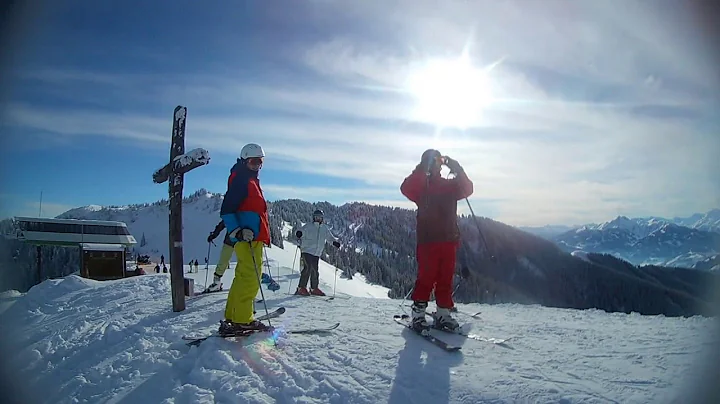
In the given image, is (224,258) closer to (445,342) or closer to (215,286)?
(215,286)

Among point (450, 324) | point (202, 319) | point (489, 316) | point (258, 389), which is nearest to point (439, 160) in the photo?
point (450, 324)

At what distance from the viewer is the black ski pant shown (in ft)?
34.2

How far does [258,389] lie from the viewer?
3.98 m

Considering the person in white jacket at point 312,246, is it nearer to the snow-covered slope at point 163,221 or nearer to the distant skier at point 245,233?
the distant skier at point 245,233

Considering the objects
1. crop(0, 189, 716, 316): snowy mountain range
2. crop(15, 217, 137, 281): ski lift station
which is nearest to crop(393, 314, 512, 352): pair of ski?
crop(15, 217, 137, 281): ski lift station

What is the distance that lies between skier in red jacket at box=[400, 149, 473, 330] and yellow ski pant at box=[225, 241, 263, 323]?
2.25m

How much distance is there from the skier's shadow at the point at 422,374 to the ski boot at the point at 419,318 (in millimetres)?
382

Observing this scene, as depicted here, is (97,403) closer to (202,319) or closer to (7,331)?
(202,319)

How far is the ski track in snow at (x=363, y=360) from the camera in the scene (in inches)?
145

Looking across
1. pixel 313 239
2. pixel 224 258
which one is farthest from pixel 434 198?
pixel 224 258

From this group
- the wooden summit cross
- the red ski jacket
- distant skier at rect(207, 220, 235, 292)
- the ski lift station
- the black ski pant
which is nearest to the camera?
the red ski jacket

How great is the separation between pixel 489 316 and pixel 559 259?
482 feet

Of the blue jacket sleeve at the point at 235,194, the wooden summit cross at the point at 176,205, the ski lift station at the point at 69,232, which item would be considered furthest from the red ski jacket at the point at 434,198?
the ski lift station at the point at 69,232

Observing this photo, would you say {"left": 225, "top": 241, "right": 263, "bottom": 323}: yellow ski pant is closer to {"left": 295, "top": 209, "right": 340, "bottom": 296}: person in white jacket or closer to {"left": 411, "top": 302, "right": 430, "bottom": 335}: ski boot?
{"left": 411, "top": 302, "right": 430, "bottom": 335}: ski boot
